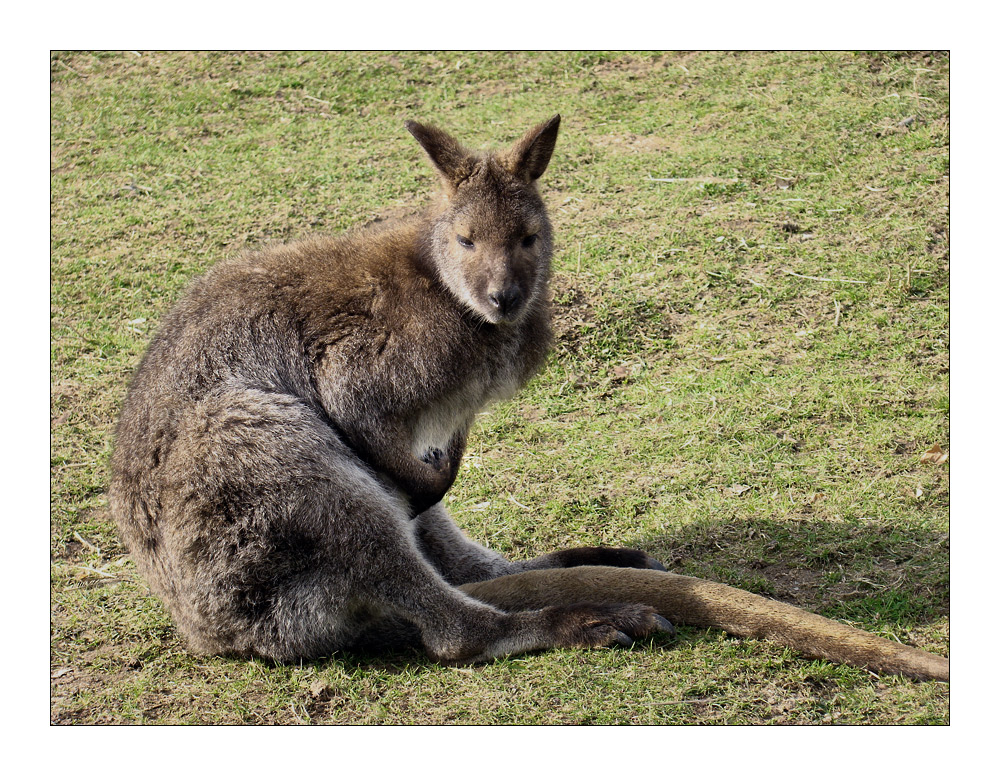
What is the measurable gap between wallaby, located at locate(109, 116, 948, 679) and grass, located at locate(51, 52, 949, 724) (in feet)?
0.53

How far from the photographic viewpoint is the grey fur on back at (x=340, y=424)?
4.52 metres

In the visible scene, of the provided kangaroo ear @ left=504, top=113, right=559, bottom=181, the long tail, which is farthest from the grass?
kangaroo ear @ left=504, top=113, right=559, bottom=181

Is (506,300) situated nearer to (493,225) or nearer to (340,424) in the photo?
(493,225)

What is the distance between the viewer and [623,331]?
7543mm

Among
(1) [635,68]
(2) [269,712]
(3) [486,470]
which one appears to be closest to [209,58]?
(1) [635,68]

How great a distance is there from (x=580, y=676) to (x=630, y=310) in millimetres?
3761

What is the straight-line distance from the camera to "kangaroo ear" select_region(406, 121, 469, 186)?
5.02 m

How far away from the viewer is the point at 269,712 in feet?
14.6

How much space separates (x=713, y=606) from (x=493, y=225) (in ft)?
6.62

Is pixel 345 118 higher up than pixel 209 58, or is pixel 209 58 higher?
pixel 209 58

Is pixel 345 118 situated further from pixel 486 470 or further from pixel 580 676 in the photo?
pixel 580 676

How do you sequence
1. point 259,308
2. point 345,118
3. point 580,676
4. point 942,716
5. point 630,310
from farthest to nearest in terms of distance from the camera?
point 345,118
point 630,310
point 259,308
point 580,676
point 942,716

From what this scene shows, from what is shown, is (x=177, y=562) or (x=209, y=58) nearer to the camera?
(x=177, y=562)

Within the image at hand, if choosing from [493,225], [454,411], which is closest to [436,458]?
[454,411]
